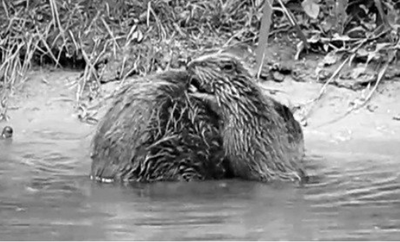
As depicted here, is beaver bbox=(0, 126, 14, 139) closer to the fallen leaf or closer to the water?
the water

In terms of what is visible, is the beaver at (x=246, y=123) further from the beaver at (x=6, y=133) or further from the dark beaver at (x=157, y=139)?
the beaver at (x=6, y=133)

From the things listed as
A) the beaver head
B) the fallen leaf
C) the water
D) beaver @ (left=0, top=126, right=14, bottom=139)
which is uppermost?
the fallen leaf

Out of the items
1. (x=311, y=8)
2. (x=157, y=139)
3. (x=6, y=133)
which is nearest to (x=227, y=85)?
(x=157, y=139)

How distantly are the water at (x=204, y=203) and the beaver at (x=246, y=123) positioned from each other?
0.11 m

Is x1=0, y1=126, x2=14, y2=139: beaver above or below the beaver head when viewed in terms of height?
below

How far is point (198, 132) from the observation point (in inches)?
199

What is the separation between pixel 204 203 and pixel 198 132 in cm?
61

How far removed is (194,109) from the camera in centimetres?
509

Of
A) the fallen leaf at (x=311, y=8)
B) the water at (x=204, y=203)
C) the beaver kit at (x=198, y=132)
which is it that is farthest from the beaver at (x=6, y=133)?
the fallen leaf at (x=311, y=8)

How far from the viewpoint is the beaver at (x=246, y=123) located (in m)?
5.04

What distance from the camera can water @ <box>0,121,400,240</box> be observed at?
12.8ft

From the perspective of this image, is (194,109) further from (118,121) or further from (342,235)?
(342,235)

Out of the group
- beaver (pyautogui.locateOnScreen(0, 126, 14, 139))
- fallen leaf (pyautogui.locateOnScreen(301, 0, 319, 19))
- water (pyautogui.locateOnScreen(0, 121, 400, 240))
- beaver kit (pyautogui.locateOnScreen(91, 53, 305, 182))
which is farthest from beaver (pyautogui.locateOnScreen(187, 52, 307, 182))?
fallen leaf (pyautogui.locateOnScreen(301, 0, 319, 19))

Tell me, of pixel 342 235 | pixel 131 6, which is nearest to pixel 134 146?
pixel 342 235
